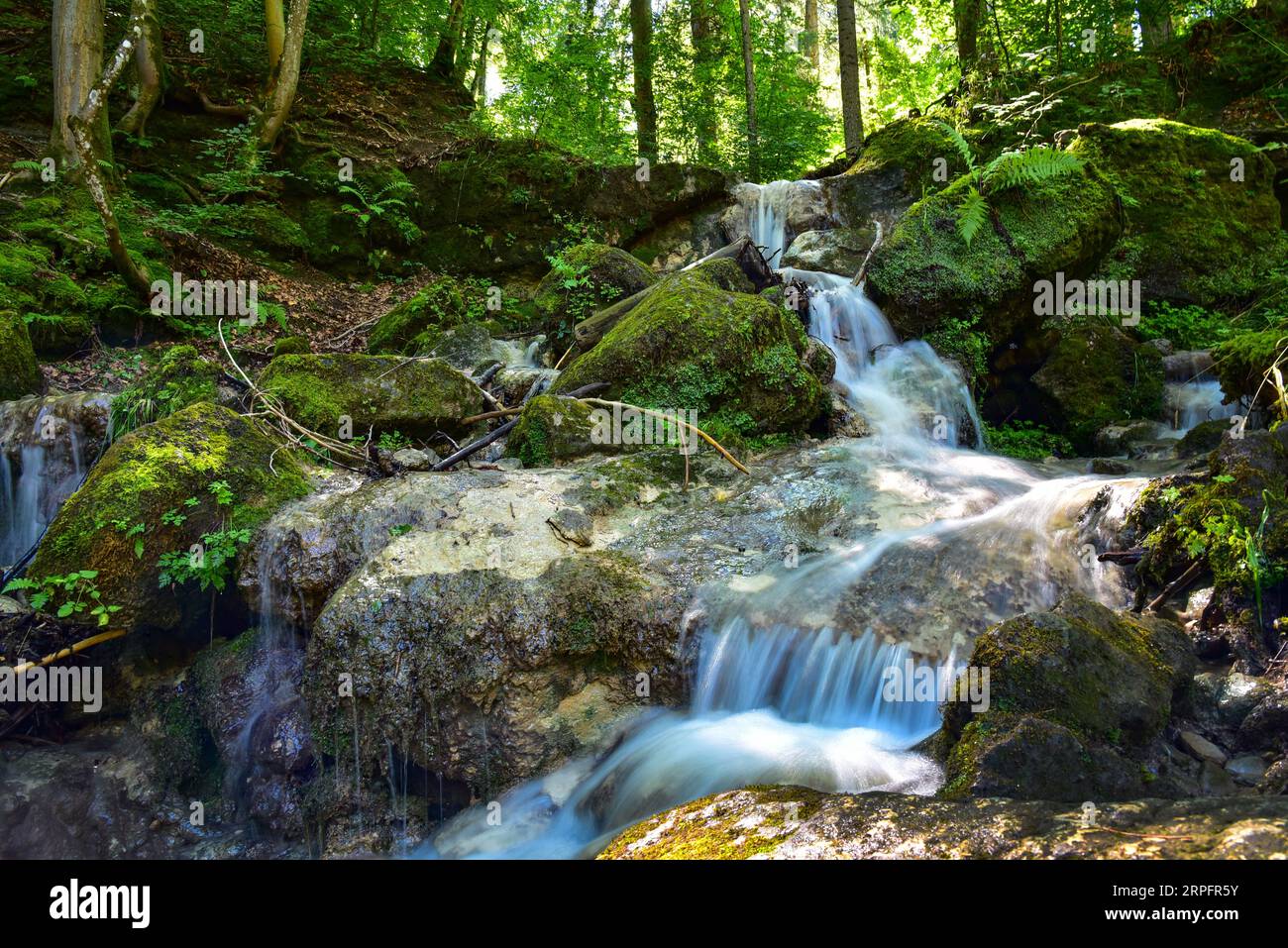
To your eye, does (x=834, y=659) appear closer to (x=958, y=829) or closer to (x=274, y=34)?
(x=958, y=829)

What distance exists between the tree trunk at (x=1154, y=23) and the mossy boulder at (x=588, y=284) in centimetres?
1033

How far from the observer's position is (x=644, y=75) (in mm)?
15336

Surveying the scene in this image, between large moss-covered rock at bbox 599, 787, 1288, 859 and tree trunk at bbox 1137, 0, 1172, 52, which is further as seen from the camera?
tree trunk at bbox 1137, 0, 1172, 52

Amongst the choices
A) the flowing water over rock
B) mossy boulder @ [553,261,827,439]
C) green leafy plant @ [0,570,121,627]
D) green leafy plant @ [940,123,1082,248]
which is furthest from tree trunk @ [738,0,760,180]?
green leafy plant @ [0,570,121,627]

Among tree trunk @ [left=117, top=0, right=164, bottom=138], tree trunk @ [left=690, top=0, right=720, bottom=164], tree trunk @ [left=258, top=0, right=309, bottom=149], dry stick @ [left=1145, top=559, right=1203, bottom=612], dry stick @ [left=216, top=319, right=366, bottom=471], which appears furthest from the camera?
tree trunk @ [left=690, top=0, right=720, bottom=164]

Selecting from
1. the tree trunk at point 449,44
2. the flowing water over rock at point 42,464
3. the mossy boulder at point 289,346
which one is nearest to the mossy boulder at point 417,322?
the mossy boulder at point 289,346

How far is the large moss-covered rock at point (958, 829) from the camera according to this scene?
1.91 metres

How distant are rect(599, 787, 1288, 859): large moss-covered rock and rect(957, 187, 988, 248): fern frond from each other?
7583 millimetres

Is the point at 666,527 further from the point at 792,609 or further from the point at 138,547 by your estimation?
the point at 138,547

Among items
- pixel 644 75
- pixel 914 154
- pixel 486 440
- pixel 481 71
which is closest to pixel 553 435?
pixel 486 440

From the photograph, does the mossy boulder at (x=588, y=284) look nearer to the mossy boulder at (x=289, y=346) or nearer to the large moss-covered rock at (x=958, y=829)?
the mossy boulder at (x=289, y=346)

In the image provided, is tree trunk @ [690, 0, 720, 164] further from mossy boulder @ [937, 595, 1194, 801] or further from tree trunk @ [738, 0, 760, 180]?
mossy boulder @ [937, 595, 1194, 801]

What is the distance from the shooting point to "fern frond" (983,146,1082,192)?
27.5ft
